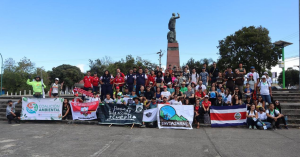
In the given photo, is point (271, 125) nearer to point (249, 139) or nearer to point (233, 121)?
point (233, 121)

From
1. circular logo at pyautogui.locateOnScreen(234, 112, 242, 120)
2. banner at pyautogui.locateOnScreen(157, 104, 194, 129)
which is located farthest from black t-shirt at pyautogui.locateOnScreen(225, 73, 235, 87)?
banner at pyautogui.locateOnScreen(157, 104, 194, 129)

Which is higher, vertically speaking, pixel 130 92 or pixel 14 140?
pixel 130 92

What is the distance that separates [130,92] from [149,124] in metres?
2.79

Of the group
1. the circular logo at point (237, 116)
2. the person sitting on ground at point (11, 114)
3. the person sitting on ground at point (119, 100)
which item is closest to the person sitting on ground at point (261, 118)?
the circular logo at point (237, 116)

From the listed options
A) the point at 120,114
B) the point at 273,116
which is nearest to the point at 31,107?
the point at 120,114

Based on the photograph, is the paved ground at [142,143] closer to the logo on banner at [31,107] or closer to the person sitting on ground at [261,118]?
the person sitting on ground at [261,118]

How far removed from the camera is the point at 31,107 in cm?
1058

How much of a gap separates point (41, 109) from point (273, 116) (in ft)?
33.9

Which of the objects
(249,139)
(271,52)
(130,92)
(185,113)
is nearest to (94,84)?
(130,92)

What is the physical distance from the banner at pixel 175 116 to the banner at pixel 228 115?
100 cm

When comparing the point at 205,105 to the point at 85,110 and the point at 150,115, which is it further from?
the point at 85,110

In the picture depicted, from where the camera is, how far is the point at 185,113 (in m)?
9.23

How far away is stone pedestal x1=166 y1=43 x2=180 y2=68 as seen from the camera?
20172 mm

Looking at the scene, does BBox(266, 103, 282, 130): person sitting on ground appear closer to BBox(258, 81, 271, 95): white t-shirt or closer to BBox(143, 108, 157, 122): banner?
BBox(258, 81, 271, 95): white t-shirt
